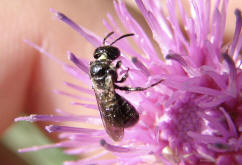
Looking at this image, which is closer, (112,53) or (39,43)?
(112,53)

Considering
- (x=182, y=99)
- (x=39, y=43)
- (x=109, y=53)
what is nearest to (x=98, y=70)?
(x=109, y=53)

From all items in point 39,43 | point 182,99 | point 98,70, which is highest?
point 39,43

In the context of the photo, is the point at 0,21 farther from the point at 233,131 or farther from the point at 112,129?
the point at 233,131

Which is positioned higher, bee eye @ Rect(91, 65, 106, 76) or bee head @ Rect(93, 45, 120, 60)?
bee head @ Rect(93, 45, 120, 60)

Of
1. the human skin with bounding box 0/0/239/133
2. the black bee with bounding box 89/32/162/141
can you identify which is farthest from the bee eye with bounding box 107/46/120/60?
the human skin with bounding box 0/0/239/133

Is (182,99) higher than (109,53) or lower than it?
lower

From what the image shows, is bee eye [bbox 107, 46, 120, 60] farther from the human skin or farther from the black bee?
the human skin

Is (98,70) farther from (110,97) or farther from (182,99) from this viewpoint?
(182,99)
